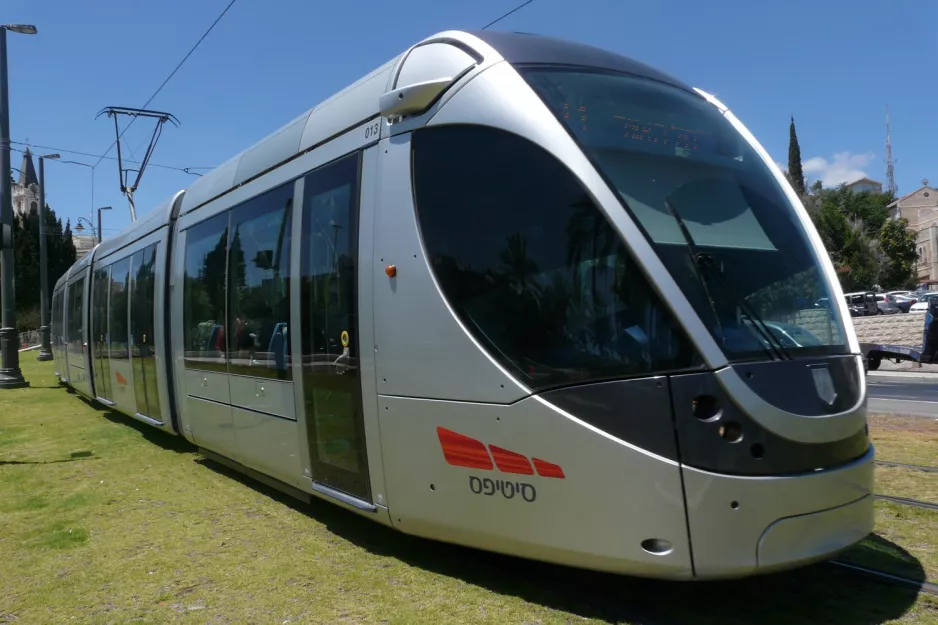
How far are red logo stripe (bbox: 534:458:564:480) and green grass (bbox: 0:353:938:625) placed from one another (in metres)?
0.79

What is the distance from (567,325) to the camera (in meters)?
3.92

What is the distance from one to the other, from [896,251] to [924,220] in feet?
97.1

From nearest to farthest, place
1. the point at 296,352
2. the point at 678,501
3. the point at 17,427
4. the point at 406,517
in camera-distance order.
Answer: the point at 678,501, the point at 406,517, the point at 296,352, the point at 17,427

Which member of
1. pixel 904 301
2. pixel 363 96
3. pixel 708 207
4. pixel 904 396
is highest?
pixel 363 96

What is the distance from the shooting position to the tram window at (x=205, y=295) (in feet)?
24.0

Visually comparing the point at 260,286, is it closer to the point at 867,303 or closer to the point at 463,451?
the point at 463,451

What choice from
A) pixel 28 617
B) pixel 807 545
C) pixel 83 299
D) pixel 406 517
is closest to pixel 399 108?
pixel 406 517

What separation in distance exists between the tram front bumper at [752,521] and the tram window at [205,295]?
4.91m

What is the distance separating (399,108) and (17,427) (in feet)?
35.6

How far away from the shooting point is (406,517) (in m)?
4.65

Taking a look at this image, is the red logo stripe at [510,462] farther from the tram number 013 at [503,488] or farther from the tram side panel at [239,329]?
the tram side panel at [239,329]

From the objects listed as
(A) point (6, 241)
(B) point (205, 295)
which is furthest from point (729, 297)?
(A) point (6, 241)

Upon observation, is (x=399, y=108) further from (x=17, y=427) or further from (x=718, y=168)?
(x=17, y=427)

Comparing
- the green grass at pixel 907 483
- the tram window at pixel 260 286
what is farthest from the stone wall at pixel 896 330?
the tram window at pixel 260 286
